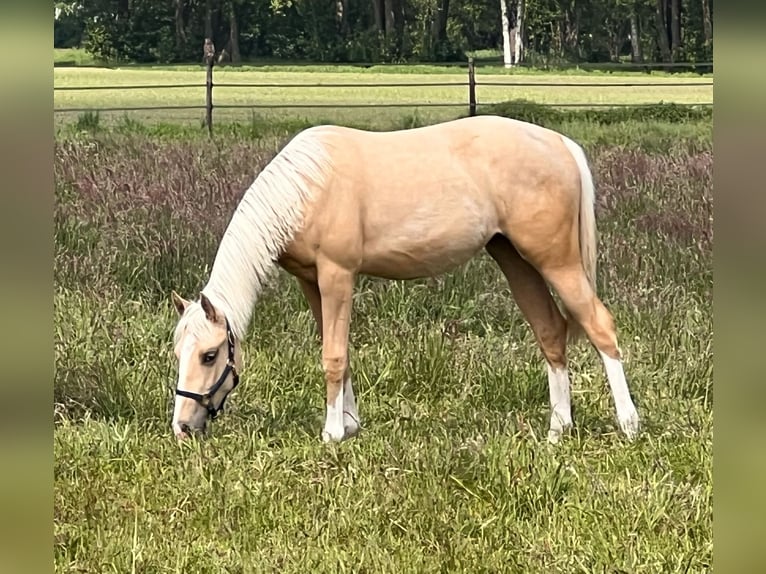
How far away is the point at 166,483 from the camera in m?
3.55

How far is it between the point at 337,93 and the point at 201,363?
11106 millimetres

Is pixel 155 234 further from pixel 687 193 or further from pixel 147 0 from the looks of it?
pixel 687 193

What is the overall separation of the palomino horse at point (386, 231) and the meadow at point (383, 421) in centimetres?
27

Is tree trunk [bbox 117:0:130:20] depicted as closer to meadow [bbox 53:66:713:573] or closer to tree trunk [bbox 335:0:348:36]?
meadow [bbox 53:66:713:573]

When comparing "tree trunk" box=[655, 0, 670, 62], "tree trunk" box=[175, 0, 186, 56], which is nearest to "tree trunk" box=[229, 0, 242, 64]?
"tree trunk" box=[175, 0, 186, 56]

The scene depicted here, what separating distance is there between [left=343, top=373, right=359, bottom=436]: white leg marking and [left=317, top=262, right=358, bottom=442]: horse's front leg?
8cm

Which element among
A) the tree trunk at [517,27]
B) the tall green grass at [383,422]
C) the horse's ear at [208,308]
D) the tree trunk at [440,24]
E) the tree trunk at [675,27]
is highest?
the tree trunk at [675,27]

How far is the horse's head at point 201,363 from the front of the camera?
3.66 meters

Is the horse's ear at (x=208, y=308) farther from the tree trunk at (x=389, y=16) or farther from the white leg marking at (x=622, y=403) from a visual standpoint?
the tree trunk at (x=389, y=16)

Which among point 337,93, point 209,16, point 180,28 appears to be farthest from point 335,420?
point 337,93

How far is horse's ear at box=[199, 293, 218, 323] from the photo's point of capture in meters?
3.63

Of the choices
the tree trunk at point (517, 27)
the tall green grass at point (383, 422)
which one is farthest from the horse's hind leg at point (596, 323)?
the tree trunk at point (517, 27)

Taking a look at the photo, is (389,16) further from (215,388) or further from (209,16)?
(215,388)
